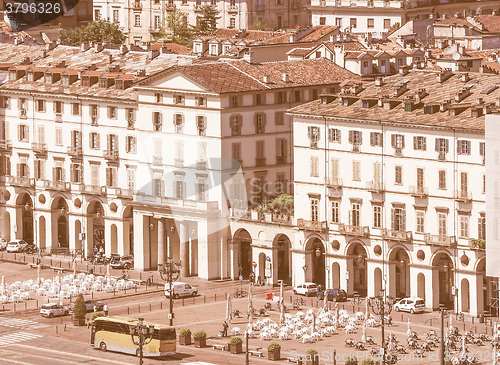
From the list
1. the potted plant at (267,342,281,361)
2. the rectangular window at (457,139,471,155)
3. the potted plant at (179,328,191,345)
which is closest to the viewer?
the potted plant at (267,342,281,361)

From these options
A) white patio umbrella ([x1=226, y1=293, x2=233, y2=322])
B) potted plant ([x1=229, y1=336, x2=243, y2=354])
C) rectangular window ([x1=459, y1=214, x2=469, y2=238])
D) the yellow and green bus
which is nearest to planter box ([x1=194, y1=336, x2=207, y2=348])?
potted plant ([x1=229, y1=336, x2=243, y2=354])

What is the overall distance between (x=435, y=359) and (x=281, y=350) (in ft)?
44.9

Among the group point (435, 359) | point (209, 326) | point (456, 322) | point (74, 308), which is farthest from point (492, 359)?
point (74, 308)

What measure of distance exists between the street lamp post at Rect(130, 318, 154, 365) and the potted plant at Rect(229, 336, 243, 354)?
7.10 m

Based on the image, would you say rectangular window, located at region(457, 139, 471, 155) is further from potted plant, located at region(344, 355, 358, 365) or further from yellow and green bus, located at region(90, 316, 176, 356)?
yellow and green bus, located at region(90, 316, 176, 356)

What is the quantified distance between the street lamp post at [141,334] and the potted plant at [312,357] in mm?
13281

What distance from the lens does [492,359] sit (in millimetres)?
177875

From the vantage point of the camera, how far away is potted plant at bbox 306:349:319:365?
176m

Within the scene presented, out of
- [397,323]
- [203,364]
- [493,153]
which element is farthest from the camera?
[397,323]

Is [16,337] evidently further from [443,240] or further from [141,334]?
[443,240]

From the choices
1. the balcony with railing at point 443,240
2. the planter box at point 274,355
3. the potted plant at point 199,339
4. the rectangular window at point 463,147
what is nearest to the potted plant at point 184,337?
the potted plant at point 199,339

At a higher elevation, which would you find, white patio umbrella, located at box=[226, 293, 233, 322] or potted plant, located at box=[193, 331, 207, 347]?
white patio umbrella, located at box=[226, 293, 233, 322]

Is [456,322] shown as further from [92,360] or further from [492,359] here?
[92,360]

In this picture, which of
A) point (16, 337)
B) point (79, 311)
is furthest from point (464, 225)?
point (16, 337)
